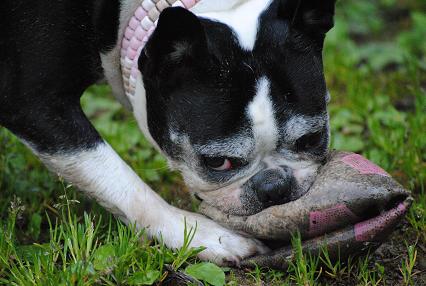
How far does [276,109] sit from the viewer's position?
2885 mm

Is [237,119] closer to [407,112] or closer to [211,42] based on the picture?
[211,42]

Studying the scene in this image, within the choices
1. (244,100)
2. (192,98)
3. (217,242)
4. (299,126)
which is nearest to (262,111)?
(244,100)

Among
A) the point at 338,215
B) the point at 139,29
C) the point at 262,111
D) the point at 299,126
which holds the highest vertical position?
the point at 139,29

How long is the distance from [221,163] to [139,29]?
0.63 metres

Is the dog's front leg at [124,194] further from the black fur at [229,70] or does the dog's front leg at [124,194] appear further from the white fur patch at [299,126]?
the white fur patch at [299,126]

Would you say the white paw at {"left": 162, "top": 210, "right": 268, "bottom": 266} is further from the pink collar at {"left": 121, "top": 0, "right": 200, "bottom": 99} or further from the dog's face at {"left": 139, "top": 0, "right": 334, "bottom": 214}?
the pink collar at {"left": 121, "top": 0, "right": 200, "bottom": 99}

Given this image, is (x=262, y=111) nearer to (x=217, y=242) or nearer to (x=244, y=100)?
(x=244, y=100)

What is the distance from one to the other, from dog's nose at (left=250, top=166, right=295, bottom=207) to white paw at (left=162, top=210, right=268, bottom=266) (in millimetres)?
177

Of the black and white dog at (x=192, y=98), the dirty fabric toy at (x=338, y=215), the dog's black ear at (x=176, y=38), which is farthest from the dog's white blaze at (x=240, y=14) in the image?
the dirty fabric toy at (x=338, y=215)

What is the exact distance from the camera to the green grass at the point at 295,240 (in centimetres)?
285

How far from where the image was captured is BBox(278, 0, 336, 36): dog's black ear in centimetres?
296

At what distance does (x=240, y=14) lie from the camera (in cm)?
300

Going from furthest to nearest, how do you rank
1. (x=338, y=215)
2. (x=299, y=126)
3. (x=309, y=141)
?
(x=309, y=141) < (x=299, y=126) < (x=338, y=215)

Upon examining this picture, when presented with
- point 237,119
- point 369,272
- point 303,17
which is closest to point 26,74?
point 237,119
